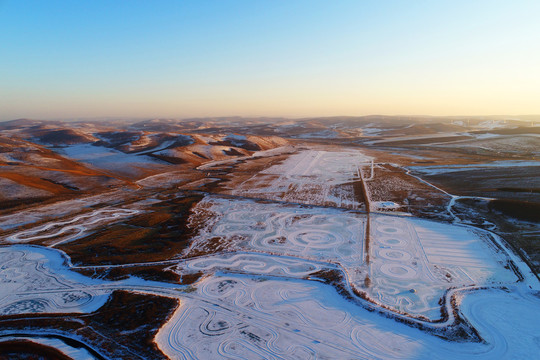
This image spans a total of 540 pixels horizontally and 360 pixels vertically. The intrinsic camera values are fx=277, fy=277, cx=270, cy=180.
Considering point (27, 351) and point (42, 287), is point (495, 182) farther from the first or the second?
point (42, 287)

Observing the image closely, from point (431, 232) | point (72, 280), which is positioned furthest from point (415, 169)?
point (72, 280)

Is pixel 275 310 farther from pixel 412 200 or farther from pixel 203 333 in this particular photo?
pixel 412 200

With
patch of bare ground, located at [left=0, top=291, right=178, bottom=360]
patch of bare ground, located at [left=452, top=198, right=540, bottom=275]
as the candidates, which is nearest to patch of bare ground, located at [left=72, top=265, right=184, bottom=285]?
patch of bare ground, located at [left=0, top=291, right=178, bottom=360]

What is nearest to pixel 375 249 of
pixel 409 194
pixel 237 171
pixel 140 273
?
pixel 140 273

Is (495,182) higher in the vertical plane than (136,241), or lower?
higher

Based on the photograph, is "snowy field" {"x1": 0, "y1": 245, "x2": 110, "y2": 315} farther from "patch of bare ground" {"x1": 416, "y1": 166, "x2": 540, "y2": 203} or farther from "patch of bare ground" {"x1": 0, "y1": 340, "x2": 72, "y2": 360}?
"patch of bare ground" {"x1": 416, "y1": 166, "x2": 540, "y2": 203}

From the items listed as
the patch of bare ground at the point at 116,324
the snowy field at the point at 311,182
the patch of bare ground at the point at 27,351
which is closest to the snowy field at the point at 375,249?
the snowy field at the point at 311,182
